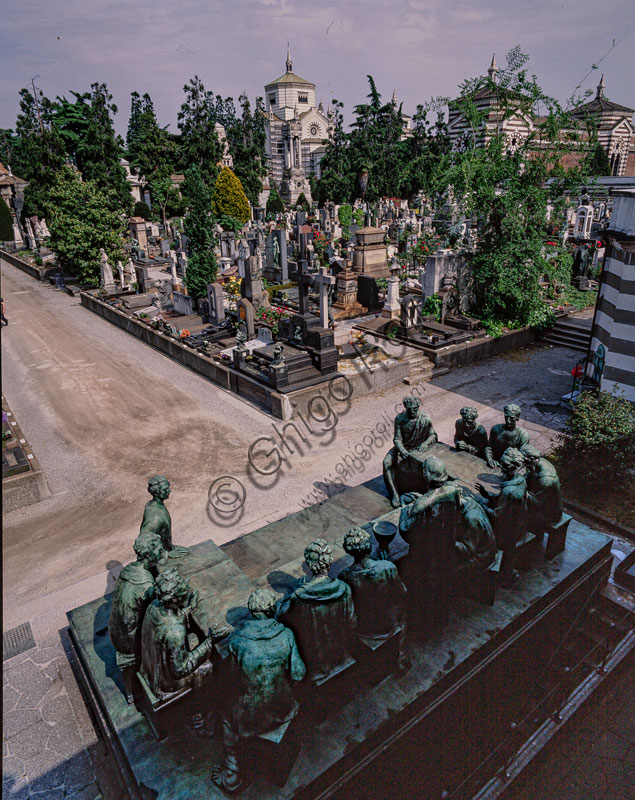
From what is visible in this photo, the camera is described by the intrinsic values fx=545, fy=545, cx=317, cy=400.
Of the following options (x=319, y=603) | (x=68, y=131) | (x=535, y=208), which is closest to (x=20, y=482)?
(x=319, y=603)

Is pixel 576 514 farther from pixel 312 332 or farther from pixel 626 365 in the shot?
→ pixel 312 332

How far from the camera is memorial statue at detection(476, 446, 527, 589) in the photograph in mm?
5762

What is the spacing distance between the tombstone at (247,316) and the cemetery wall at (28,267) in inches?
791

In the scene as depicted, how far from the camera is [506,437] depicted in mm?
7273

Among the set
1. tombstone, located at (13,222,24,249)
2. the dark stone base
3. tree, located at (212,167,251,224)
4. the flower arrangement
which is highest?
tree, located at (212,167,251,224)

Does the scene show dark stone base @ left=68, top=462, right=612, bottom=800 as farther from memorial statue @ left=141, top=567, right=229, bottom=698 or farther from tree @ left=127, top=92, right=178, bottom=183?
tree @ left=127, top=92, right=178, bottom=183

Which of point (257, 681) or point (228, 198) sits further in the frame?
point (228, 198)

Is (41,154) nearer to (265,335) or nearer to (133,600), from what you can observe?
(265,335)

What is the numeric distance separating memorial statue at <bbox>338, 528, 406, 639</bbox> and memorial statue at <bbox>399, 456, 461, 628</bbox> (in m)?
0.47

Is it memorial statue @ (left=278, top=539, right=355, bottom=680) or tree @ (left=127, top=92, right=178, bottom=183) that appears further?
tree @ (left=127, top=92, right=178, bottom=183)

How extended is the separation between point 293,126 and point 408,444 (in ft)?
285

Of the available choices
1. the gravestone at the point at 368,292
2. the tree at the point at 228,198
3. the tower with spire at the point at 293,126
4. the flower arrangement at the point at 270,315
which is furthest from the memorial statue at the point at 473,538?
the tower with spire at the point at 293,126

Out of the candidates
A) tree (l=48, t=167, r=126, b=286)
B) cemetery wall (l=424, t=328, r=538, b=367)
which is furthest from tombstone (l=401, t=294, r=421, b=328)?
tree (l=48, t=167, r=126, b=286)

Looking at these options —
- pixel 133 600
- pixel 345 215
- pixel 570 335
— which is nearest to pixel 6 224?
pixel 345 215
